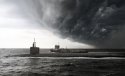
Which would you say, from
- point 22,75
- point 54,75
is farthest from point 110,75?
point 22,75

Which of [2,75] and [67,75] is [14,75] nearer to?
[2,75]

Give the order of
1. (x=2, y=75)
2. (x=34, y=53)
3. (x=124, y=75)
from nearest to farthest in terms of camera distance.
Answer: (x=124, y=75) < (x=2, y=75) < (x=34, y=53)

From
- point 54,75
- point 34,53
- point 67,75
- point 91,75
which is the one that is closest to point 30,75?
point 54,75

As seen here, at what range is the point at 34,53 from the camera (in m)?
152

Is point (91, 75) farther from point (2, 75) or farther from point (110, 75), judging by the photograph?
point (2, 75)

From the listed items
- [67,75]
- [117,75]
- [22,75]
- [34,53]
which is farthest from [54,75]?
[34,53]

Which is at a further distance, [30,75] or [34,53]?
[34,53]

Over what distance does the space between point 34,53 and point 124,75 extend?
10802cm

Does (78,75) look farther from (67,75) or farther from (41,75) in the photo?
(41,75)

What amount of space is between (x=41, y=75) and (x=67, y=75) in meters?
7.06

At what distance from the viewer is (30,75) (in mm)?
53406

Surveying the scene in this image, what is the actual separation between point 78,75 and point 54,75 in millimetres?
6388

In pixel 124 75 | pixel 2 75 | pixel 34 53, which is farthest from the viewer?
pixel 34 53

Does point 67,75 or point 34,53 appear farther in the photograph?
point 34,53
